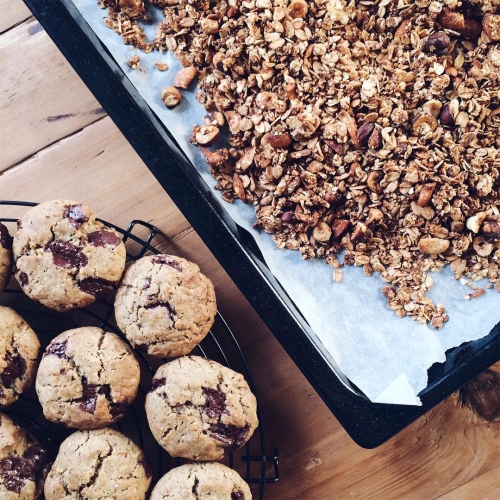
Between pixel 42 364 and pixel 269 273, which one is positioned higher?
pixel 269 273

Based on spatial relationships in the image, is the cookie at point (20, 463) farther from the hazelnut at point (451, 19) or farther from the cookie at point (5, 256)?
the hazelnut at point (451, 19)

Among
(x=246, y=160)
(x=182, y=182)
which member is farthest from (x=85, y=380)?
(x=246, y=160)

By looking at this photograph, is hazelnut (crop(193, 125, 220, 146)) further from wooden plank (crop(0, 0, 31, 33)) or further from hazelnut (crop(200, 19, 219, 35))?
wooden plank (crop(0, 0, 31, 33))

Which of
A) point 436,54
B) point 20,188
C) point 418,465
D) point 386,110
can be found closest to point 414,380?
point 418,465

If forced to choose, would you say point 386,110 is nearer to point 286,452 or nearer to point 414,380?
point 414,380

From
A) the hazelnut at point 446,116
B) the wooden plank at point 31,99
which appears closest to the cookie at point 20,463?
the wooden plank at point 31,99

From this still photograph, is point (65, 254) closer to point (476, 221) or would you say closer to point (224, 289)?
point (224, 289)

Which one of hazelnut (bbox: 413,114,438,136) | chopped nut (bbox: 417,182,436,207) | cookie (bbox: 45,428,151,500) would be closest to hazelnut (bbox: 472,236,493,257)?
chopped nut (bbox: 417,182,436,207)
